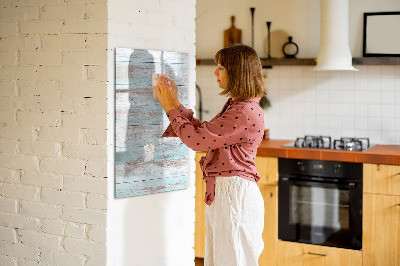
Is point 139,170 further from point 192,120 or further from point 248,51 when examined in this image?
point 248,51

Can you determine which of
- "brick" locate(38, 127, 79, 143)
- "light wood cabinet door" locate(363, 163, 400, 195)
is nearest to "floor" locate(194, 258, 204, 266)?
"light wood cabinet door" locate(363, 163, 400, 195)

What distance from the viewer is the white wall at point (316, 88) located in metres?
4.48

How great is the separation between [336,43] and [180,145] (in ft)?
5.85

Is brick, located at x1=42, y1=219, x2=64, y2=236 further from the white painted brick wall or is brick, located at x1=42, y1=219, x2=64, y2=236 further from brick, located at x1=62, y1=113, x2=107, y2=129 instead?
brick, located at x1=62, y1=113, x2=107, y2=129

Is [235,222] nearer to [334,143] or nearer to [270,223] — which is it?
[270,223]

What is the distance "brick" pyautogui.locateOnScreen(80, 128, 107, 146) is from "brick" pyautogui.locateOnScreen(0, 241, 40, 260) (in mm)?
683

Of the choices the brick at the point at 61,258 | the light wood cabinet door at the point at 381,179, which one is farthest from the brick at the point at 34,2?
the light wood cabinet door at the point at 381,179

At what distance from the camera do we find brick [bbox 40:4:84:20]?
9.22 feet

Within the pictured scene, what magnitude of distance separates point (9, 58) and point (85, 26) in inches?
20.8

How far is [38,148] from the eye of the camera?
2.99 meters

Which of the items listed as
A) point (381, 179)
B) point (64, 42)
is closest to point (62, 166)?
point (64, 42)

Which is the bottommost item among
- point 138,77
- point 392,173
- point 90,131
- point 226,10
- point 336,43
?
point 392,173

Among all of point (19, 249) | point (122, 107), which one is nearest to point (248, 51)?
point (122, 107)

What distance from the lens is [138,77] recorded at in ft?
9.50
